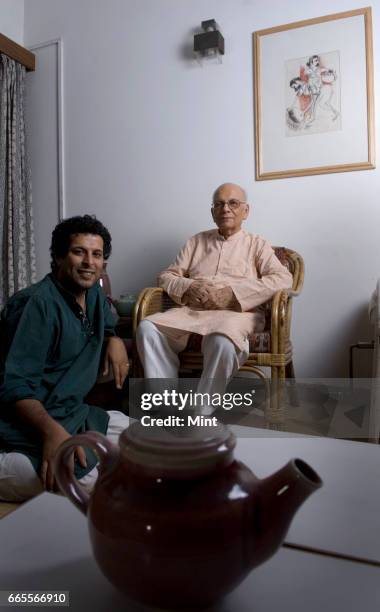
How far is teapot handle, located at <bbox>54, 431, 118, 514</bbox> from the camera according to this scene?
0.48 m

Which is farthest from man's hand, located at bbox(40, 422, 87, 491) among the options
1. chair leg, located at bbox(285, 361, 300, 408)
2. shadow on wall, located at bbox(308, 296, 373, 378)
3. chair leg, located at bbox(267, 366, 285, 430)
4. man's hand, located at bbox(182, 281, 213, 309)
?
shadow on wall, located at bbox(308, 296, 373, 378)

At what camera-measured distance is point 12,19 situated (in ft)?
12.4

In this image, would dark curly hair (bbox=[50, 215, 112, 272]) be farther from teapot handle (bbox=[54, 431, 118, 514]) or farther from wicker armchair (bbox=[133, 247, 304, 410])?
teapot handle (bbox=[54, 431, 118, 514])

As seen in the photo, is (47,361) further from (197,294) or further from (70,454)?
(197,294)

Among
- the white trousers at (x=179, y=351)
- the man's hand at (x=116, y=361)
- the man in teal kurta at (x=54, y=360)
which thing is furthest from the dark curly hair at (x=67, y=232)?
the white trousers at (x=179, y=351)

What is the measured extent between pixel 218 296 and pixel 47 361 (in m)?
1.13

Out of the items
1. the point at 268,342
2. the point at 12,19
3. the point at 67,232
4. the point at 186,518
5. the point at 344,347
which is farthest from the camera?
the point at 12,19

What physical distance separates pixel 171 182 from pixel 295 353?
4.74 feet


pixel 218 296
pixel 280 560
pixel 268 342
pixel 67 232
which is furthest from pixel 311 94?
pixel 280 560

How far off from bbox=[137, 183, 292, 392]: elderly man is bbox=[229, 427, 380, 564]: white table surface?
109cm

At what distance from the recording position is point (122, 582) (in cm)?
43

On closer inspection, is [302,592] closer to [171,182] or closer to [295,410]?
[295,410]

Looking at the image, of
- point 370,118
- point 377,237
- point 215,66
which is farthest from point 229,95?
point 377,237

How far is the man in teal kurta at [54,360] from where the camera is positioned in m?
1.21
